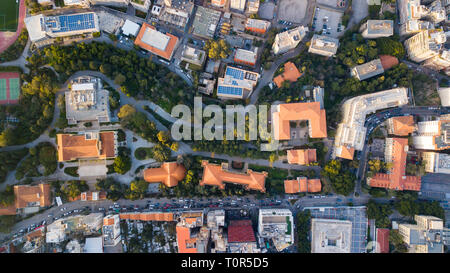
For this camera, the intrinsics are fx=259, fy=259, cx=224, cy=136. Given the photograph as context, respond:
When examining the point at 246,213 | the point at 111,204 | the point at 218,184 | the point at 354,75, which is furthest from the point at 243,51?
the point at 111,204

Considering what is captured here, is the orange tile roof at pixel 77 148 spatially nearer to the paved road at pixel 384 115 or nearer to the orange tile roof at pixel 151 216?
the orange tile roof at pixel 151 216

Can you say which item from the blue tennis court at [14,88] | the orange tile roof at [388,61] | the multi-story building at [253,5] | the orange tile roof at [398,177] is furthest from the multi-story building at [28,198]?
the orange tile roof at [388,61]

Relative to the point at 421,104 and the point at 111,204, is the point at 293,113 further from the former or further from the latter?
the point at 111,204

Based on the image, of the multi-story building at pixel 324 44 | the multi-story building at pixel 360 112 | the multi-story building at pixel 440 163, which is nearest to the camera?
the multi-story building at pixel 360 112

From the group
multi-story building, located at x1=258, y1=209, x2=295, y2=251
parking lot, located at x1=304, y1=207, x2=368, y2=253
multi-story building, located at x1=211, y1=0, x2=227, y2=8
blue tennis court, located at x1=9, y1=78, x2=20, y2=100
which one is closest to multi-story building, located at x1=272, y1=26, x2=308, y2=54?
multi-story building, located at x1=211, y1=0, x2=227, y2=8

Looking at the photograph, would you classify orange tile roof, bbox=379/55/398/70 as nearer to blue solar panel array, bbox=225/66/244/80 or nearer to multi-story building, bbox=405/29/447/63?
multi-story building, bbox=405/29/447/63
